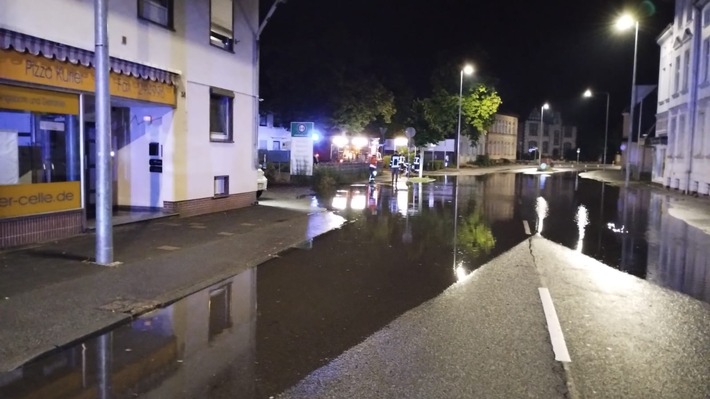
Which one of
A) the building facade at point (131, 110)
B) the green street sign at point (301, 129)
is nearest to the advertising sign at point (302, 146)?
the green street sign at point (301, 129)

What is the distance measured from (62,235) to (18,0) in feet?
13.3

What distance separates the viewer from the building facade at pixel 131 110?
10.4 m

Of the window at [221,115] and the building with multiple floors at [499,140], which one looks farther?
the building with multiple floors at [499,140]

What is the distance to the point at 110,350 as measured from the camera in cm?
600

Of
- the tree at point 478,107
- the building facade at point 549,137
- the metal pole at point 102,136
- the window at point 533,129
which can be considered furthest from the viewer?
the window at point 533,129

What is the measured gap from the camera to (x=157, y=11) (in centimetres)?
1391

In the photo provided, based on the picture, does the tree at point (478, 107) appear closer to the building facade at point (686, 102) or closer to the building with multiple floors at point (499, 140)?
the building with multiple floors at point (499, 140)

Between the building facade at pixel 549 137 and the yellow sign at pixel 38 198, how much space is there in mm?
96955

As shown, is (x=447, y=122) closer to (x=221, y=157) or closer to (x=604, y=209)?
(x=604, y=209)

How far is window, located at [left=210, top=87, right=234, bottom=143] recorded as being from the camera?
16609 mm

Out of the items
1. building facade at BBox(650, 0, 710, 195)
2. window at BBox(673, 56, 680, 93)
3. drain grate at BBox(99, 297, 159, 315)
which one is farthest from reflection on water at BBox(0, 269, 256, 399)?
window at BBox(673, 56, 680, 93)

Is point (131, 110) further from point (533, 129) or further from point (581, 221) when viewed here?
point (533, 129)

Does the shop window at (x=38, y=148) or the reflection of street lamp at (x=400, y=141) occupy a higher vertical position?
the reflection of street lamp at (x=400, y=141)

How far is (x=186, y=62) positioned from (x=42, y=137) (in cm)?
455
